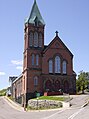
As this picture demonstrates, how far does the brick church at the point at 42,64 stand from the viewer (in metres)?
76.6

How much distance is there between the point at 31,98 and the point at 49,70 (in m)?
8.17

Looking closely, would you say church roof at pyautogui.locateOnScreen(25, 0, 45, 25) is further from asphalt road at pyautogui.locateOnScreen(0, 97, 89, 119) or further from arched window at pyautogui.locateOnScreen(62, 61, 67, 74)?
asphalt road at pyautogui.locateOnScreen(0, 97, 89, 119)

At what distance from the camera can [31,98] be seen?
75188mm

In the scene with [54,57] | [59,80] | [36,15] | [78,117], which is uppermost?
[36,15]

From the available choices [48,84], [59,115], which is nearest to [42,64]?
[48,84]

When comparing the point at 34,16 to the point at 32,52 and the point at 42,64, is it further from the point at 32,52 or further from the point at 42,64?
the point at 42,64

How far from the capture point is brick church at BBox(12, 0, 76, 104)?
76.6 metres

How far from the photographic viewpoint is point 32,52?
3081 inches

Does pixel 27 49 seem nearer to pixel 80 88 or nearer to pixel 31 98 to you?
pixel 31 98

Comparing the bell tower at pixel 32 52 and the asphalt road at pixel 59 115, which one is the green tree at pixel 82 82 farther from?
the asphalt road at pixel 59 115

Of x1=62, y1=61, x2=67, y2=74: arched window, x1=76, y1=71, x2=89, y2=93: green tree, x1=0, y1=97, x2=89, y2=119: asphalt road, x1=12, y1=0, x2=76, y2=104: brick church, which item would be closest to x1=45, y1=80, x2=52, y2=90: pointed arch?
x1=12, y1=0, x2=76, y2=104: brick church

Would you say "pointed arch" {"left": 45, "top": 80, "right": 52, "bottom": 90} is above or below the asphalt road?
above

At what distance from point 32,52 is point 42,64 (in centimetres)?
377

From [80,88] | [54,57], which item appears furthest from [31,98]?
[80,88]
